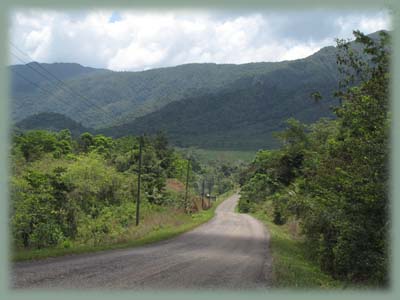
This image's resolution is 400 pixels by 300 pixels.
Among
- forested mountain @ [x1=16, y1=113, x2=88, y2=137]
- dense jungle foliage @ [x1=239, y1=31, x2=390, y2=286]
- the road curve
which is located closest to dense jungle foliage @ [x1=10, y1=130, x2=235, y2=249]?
the road curve

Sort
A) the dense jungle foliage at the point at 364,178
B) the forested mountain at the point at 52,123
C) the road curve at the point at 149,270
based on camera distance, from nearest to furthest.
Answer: the dense jungle foliage at the point at 364,178 < the road curve at the point at 149,270 < the forested mountain at the point at 52,123

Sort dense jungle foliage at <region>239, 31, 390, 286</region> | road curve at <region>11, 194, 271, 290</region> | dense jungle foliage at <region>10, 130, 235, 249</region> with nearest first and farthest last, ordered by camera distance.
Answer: dense jungle foliage at <region>239, 31, 390, 286</region> < road curve at <region>11, 194, 271, 290</region> < dense jungle foliage at <region>10, 130, 235, 249</region>

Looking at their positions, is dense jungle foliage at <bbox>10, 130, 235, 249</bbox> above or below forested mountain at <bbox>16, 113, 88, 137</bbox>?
below

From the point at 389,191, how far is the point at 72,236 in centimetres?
2486

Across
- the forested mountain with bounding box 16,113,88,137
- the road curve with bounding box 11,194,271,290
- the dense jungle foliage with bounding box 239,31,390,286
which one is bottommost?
the road curve with bounding box 11,194,271,290

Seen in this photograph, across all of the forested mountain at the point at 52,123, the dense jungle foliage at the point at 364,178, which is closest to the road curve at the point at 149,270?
the dense jungle foliage at the point at 364,178

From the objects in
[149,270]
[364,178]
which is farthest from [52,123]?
[364,178]

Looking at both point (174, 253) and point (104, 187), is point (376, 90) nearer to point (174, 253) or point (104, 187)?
point (174, 253)

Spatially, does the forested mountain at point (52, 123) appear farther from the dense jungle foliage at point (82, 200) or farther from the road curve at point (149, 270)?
the road curve at point (149, 270)

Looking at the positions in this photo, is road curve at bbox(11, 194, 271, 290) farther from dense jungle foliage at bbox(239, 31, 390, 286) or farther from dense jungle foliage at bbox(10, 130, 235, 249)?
dense jungle foliage at bbox(10, 130, 235, 249)

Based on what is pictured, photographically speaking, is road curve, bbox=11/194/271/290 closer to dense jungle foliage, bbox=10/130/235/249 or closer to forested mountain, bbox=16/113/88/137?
dense jungle foliage, bbox=10/130/235/249

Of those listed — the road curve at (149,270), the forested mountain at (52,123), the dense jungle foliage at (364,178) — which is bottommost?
the road curve at (149,270)

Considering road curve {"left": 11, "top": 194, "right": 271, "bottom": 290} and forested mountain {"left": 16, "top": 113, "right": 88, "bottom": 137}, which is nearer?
road curve {"left": 11, "top": 194, "right": 271, "bottom": 290}

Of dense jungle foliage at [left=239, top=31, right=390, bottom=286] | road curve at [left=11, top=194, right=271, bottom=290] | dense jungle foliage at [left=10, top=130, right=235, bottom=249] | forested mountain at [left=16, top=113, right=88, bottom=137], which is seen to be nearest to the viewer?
dense jungle foliage at [left=239, top=31, right=390, bottom=286]
